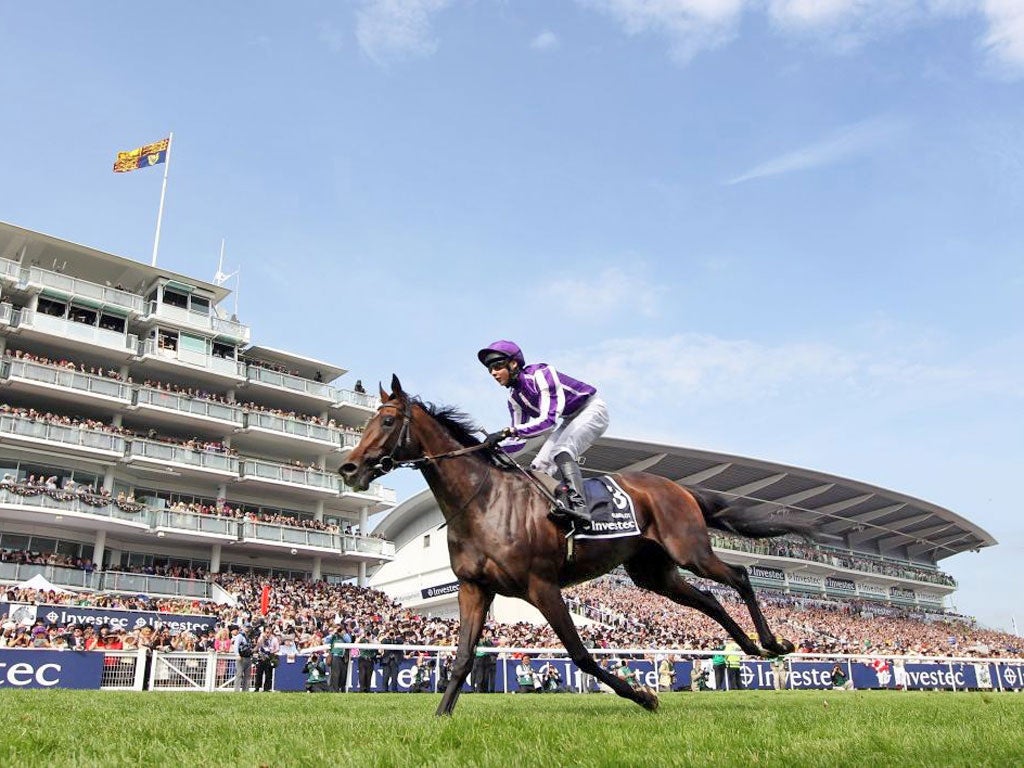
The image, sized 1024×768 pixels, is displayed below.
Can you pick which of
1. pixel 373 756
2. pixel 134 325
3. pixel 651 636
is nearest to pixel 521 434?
pixel 373 756

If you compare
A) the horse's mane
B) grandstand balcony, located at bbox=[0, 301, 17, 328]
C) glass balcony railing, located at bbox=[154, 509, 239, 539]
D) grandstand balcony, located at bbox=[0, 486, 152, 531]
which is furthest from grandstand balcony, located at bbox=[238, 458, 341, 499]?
the horse's mane

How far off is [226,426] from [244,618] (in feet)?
55.7

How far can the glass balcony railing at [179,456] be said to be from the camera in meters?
40.2

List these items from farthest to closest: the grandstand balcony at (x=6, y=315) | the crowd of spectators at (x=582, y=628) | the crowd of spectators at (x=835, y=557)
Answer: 1. the crowd of spectators at (x=835, y=557)
2. the grandstand balcony at (x=6, y=315)
3. the crowd of spectators at (x=582, y=628)

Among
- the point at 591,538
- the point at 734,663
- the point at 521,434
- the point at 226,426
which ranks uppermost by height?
the point at 226,426

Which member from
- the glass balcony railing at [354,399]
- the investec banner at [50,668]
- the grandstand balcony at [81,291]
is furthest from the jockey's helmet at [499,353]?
the glass balcony railing at [354,399]

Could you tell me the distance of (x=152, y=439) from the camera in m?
41.5

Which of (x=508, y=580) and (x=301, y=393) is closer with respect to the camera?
(x=508, y=580)

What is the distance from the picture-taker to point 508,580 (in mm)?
6742

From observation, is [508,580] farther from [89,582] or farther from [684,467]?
[684,467]

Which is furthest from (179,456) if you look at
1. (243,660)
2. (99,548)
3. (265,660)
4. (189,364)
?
(243,660)

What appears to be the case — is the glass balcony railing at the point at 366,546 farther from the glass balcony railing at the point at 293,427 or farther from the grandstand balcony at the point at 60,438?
the grandstand balcony at the point at 60,438

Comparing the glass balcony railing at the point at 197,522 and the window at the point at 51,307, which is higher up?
the window at the point at 51,307

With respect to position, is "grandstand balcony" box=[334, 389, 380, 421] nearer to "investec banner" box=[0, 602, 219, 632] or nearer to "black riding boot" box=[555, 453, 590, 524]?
"investec banner" box=[0, 602, 219, 632]
